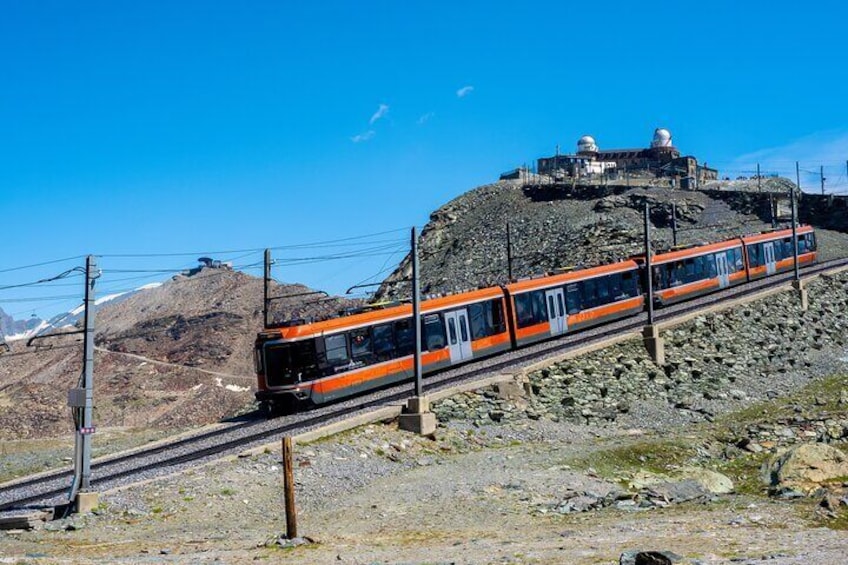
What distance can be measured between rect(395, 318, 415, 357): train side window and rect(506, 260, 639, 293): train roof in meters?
6.69

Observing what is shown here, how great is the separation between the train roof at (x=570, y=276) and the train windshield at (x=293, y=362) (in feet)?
37.3

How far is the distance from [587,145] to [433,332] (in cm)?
9706

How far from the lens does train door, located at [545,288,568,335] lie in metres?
40.0

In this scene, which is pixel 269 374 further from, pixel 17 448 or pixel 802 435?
pixel 802 435

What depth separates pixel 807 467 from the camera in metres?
21.7

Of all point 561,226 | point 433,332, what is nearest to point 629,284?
point 433,332

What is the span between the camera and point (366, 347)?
30.9 metres

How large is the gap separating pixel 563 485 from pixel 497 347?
1545 centimetres

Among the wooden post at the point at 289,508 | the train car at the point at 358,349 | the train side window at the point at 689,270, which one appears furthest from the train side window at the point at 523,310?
the wooden post at the point at 289,508

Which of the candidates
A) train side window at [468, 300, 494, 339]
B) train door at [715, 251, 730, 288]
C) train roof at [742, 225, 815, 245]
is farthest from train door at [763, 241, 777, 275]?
train side window at [468, 300, 494, 339]

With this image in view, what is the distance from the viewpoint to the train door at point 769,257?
5825 centimetres

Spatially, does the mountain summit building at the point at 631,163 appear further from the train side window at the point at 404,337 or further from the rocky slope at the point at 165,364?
the train side window at the point at 404,337

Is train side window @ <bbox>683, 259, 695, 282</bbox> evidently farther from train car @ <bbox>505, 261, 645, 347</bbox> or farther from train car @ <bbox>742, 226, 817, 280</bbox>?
train car @ <bbox>742, 226, 817, 280</bbox>

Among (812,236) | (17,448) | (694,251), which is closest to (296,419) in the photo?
(17,448)
